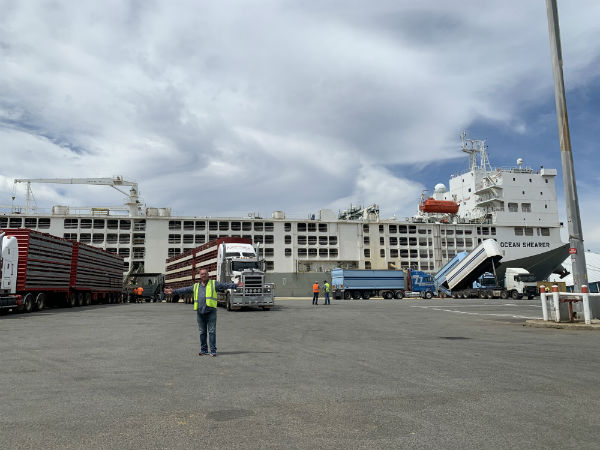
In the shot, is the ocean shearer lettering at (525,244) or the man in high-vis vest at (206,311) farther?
the ocean shearer lettering at (525,244)

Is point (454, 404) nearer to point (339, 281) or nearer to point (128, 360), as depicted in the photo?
point (128, 360)

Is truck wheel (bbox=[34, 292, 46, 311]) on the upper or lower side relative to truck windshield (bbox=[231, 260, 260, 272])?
lower

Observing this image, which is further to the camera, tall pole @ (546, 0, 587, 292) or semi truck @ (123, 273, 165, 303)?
semi truck @ (123, 273, 165, 303)

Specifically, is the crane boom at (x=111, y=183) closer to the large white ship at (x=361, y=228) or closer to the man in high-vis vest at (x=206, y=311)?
the large white ship at (x=361, y=228)

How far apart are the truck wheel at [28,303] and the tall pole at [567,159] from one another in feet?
83.6

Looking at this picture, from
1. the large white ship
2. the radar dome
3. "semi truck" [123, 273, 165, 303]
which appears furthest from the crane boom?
the radar dome

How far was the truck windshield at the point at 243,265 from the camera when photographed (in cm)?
2488

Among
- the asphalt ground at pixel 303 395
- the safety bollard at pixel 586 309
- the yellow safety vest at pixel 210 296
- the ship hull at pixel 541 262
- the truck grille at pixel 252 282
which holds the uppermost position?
the ship hull at pixel 541 262

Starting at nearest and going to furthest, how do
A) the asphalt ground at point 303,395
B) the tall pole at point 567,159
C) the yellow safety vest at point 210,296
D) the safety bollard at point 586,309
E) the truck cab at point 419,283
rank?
the asphalt ground at point 303,395 → the yellow safety vest at point 210,296 → the safety bollard at point 586,309 → the tall pole at point 567,159 → the truck cab at point 419,283

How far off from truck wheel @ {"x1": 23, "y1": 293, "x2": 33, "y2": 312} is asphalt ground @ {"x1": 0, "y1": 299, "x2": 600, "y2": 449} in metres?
14.5

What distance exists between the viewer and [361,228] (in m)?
85.7

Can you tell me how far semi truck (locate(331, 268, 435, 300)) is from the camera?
49.3 metres

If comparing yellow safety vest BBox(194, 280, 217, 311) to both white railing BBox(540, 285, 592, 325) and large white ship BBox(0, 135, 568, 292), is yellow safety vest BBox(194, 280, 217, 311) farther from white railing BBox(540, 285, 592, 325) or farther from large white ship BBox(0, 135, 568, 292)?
large white ship BBox(0, 135, 568, 292)

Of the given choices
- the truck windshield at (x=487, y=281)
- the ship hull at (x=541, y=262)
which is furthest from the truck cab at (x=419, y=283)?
the ship hull at (x=541, y=262)
